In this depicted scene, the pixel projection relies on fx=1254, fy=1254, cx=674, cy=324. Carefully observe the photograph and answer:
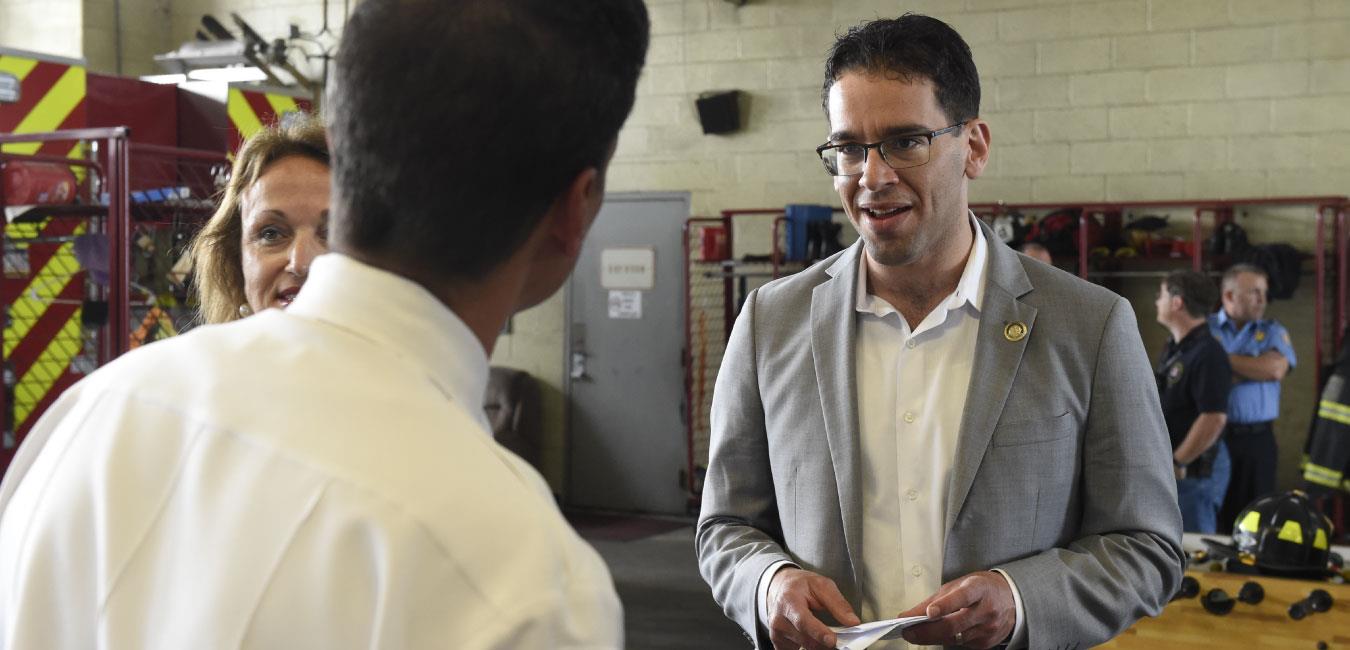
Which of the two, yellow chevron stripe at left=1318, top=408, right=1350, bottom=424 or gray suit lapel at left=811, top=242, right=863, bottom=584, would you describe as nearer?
gray suit lapel at left=811, top=242, right=863, bottom=584

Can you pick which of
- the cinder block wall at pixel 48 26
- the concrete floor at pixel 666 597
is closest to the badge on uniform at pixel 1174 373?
the concrete floor at pixel 666 597

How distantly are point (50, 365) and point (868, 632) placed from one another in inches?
194

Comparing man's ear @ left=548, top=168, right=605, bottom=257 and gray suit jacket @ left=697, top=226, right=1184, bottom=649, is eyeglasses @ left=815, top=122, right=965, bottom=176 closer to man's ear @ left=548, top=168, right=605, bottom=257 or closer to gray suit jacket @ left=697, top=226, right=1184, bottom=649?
gray suit jacket @ left=697, top=226, right=1184, bottom=649

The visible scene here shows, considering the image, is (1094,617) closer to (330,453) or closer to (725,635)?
(330,453)

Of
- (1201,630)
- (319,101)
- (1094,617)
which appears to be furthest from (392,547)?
(319,101)

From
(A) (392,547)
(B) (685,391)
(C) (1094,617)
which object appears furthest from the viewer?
(B) (685,391)

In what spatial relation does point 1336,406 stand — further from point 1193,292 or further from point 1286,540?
point 1286,540

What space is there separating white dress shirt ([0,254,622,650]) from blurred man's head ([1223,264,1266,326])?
20.5 ft

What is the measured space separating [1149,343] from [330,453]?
23.7 feet

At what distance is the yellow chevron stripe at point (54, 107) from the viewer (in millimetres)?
5442

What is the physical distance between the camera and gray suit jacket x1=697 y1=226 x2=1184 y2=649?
1.67m

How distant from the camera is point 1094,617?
1699mm

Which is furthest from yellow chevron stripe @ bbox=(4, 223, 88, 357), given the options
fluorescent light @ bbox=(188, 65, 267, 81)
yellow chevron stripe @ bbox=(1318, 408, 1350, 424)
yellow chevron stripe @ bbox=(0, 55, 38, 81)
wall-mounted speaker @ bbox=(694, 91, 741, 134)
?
yellow chevron stripe @ bbox=(1318, 408, 1350, 424)

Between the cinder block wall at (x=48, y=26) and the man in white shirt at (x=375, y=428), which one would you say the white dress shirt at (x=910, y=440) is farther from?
the cinder block wall at (x=48, y=26)
